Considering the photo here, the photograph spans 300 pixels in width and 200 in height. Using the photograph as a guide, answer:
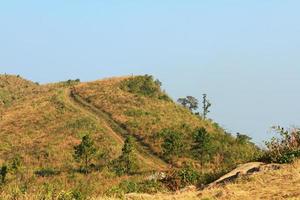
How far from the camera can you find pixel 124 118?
65.4 m

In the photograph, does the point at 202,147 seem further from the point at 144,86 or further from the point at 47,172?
the point at 144,86

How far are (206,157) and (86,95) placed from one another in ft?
113

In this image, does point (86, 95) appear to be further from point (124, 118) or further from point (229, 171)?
point (229, 171)

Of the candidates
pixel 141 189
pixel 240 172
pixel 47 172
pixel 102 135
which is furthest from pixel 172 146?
pixel 240 172

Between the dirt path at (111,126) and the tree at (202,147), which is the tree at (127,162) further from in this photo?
the tree at (202,147)

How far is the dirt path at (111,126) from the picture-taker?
49372 millimetres

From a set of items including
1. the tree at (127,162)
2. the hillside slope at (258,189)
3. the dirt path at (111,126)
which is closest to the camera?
the hillside slope at (258,189)

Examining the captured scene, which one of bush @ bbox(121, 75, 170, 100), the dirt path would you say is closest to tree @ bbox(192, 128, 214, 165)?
the dirt path

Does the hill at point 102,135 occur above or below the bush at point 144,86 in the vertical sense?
below

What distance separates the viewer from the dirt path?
4937cm

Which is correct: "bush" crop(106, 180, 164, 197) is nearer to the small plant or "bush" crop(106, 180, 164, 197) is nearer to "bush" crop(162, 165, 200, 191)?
"bush" crop(162, 165, 200, 191)

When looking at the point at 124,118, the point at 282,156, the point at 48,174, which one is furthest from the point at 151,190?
the point at 124,118

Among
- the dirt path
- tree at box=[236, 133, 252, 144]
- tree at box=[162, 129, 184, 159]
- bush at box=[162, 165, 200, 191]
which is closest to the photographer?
bush at box=[162, 165, 200, 191]

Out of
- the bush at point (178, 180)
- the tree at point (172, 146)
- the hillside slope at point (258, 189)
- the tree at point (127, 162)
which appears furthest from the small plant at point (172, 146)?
the hillside slope at point (258, 189)
